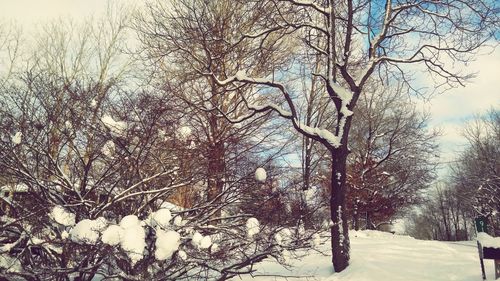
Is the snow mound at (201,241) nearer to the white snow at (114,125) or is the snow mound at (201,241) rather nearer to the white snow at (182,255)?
the white snow at (182,255)

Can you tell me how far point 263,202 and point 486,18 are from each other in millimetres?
6373

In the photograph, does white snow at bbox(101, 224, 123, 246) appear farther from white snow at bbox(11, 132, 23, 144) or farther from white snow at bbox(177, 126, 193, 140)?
white snow at bbox(177, 126, 193, 140)

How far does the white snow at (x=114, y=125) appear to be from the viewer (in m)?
5.62

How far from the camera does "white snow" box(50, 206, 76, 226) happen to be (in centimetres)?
505

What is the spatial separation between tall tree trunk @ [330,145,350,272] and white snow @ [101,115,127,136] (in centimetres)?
421

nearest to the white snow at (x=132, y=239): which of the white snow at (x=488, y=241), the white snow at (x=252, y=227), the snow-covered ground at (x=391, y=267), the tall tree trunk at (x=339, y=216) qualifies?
the white snow at (x=252, y=227)

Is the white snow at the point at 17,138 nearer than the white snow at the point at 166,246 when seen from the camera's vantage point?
No

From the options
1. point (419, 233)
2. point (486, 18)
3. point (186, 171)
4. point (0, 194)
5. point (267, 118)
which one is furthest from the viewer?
point (419, 233)

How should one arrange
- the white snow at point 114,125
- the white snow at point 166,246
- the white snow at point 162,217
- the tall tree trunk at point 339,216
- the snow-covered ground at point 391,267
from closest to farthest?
1. the white snow at point 166,246
2. the white snow at point 162,217
3. the white snow at point 114,125
4. the snow-covered ground at point 391,267
5. the tall tree trunk at point 339,216

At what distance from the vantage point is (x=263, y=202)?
21.2 feet

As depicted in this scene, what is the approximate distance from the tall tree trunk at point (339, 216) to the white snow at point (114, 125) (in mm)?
4206

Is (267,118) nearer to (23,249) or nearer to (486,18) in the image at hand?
(486,18)

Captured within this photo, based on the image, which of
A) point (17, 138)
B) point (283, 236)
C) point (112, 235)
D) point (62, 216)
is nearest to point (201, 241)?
point (112, 235)

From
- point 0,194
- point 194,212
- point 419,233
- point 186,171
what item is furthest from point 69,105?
point 419,233
